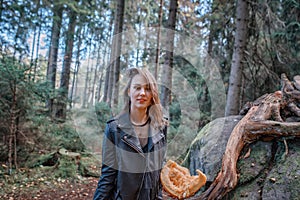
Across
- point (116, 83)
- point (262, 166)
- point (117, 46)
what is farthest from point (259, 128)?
point (117, 46)

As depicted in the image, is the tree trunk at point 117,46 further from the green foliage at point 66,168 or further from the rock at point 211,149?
the rock at point 211,149

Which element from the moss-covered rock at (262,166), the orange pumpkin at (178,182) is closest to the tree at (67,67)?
the moss-covered rock at (262,166)

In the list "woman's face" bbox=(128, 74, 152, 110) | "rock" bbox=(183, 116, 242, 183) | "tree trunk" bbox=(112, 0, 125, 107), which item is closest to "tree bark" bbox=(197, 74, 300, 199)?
"rock" bbox=(183, 116, 242, 183)

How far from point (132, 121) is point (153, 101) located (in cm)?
23

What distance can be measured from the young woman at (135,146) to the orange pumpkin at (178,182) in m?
0.37

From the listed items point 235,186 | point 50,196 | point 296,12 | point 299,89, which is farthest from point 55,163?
point 296,12

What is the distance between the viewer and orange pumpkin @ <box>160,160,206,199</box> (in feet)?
7.54

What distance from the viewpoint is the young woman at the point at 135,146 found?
1785 mm

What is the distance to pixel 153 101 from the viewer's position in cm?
194

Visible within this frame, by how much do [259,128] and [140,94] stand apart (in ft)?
6.44

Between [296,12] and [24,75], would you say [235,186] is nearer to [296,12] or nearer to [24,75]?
[24,75]

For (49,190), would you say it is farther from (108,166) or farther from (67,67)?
(67,67)

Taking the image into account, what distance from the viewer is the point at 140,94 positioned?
6.09ft

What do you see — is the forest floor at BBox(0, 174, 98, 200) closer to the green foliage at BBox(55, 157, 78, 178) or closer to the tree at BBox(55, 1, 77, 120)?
the green foliage at BBox(55, 157, 78, 178)
